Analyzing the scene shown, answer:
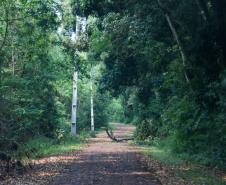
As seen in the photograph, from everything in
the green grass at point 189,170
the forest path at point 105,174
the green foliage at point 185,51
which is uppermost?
the green foliage at point 185,51

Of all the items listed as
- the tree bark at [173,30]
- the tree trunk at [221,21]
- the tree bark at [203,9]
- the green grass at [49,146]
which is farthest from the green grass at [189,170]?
the tree bark at [203,9]

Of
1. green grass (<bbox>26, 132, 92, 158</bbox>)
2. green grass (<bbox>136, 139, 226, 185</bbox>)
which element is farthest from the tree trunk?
green grass (<bbox>26, 132, 92, 158</bbox>)

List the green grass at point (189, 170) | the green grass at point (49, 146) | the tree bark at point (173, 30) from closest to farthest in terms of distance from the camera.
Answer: the green grass at point (189, 170)
the tree bark at point (173, 30)
the green grass at point (49, 146)

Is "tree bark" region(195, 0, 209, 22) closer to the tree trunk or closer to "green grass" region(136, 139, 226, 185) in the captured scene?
the tree trunk

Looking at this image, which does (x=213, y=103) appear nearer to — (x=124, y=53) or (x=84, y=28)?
(x=124, y=53)

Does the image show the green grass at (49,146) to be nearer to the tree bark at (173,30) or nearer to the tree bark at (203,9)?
the tree bark at (173,30)

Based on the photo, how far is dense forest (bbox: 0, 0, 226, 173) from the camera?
19844 millimetres

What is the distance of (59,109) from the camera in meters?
34.7

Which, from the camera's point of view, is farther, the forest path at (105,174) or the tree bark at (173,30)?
the tree bark at (173,30)

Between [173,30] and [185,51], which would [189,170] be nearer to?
[185,51]

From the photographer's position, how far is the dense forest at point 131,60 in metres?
19.8

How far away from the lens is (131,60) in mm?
34594

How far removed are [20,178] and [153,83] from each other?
1725cm

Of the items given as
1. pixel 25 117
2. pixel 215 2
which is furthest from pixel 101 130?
A: pixel 215 2
